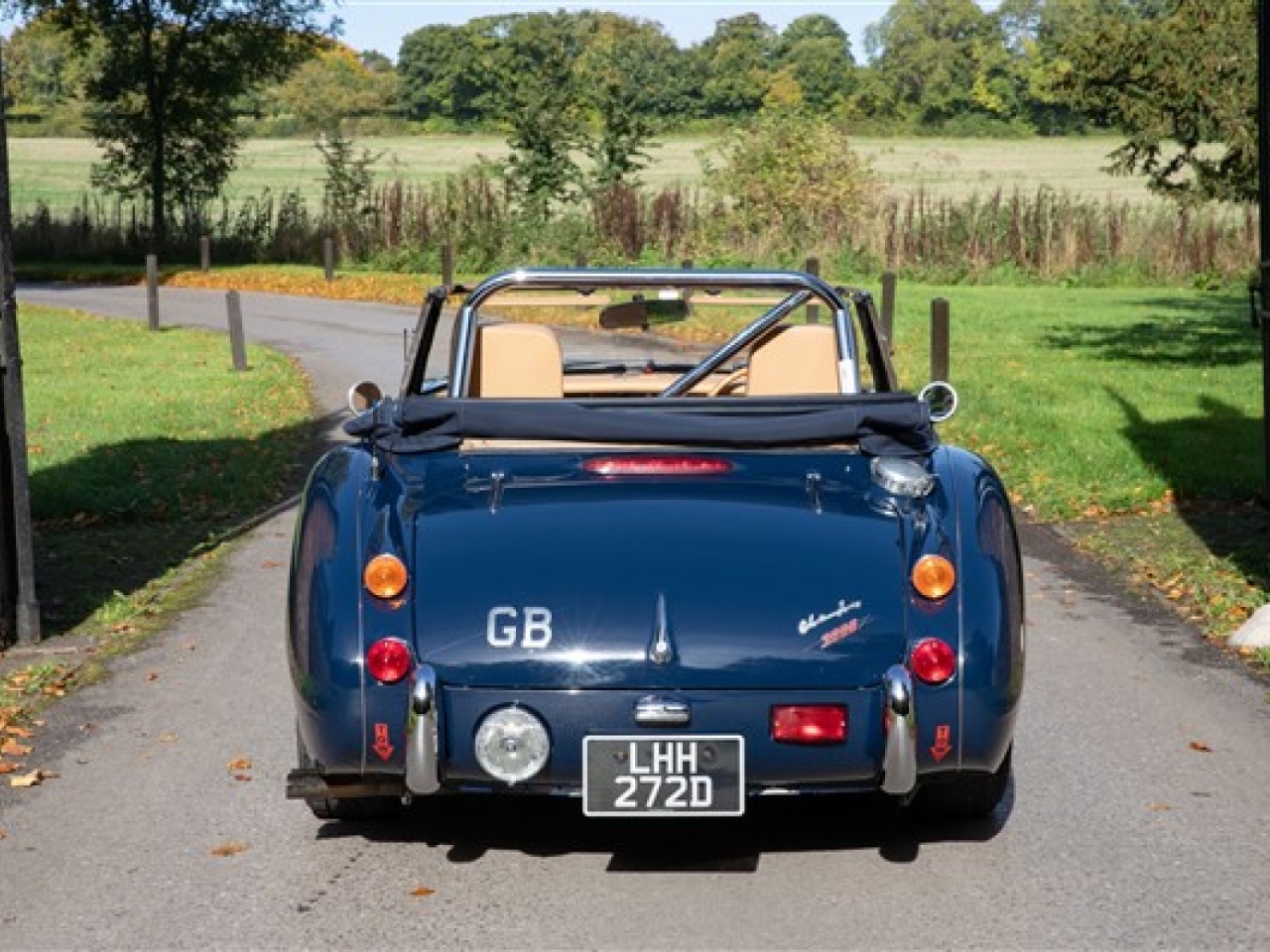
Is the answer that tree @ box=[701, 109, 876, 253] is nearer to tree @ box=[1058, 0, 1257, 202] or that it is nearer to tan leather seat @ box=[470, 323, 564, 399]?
tree @ box=[1058, 0, 1257, 202]

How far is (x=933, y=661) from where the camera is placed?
5418mm

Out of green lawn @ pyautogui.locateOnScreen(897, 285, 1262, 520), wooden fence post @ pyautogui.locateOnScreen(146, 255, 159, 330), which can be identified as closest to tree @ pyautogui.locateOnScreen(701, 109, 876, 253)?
green lawn @ pyautogui.locateOnScreen(897, 285, 1262, 520)

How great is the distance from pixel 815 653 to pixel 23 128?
114290 mm

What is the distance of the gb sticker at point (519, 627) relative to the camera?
537 centimetres

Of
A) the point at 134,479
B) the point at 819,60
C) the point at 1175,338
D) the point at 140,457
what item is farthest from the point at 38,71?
the point at 134,479

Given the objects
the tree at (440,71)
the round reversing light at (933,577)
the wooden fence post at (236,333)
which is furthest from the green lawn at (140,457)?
the tree at (440,71)

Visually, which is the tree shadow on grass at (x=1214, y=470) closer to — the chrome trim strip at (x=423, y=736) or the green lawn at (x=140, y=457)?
the green lawn at (x=140, y=457)

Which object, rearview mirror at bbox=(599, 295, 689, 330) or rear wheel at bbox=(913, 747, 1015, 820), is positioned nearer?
rear wheel at bbox=(913, 747, 1015, 820)

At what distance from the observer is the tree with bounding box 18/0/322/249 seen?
52.0m

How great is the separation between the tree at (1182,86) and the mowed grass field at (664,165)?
42.5 m

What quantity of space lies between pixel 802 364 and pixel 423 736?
2265 millimetres

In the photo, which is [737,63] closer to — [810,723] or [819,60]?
[819,60]

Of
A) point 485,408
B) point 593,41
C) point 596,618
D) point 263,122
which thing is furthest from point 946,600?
point 593,41

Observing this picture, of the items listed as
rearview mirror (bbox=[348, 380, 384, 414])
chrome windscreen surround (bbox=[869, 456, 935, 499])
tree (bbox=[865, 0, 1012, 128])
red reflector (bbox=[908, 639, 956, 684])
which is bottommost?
red reflector (bbox=[908, 639, 956, 684])
